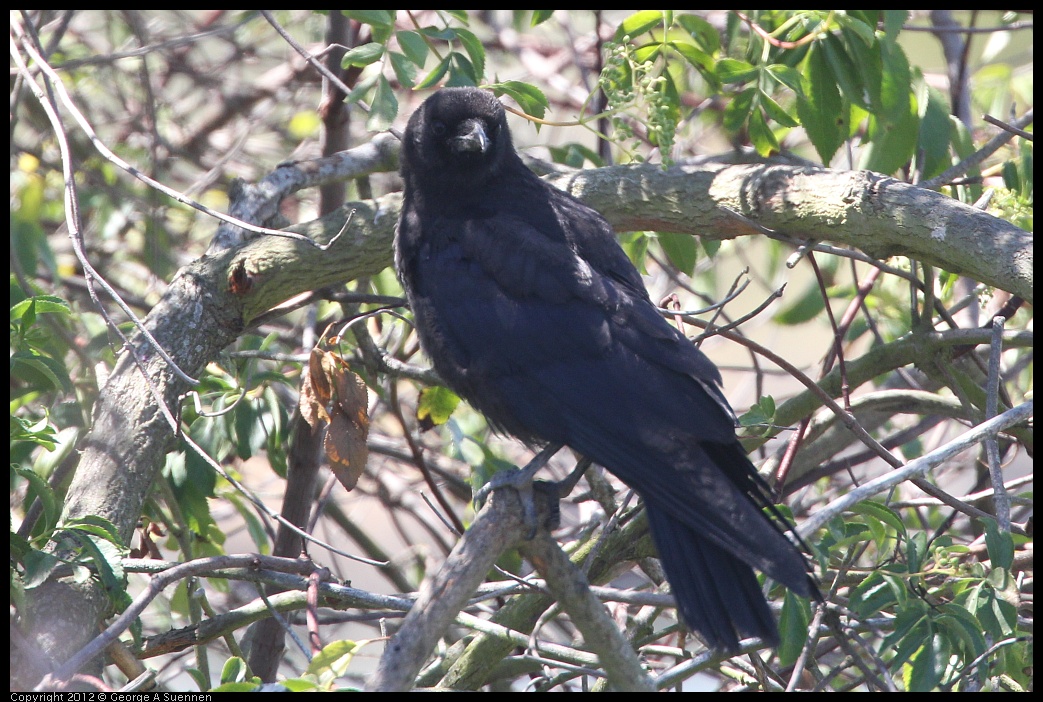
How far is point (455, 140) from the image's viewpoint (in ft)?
11.4

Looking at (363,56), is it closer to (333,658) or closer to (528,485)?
(528,485)

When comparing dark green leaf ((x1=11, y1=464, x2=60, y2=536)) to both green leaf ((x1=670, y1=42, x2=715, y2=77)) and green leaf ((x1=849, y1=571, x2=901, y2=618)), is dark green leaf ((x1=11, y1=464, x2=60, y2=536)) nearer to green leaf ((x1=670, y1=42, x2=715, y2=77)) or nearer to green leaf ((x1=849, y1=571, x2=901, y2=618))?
green leaf ((x1=849, y1=571, x2=901, y2=618))

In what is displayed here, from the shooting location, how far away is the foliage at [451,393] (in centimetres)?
264

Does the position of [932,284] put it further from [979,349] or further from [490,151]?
[490,151]

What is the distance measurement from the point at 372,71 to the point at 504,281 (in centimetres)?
82

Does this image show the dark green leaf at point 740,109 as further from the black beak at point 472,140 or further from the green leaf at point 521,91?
the black beak at point 472,140

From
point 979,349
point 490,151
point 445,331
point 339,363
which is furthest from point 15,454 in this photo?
point 979,349

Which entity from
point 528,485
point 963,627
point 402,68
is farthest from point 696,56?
point 963,627

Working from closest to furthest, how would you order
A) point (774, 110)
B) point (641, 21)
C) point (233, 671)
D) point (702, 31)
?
1. point (233, 671)
2. point (774, 110)
3. point (641, 21)
4. point (702, 31)

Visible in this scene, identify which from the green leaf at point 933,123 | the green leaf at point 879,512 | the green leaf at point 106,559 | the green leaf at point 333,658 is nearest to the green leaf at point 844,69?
the green leaf at point 933,123

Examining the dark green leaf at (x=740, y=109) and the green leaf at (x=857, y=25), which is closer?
the green leaf at (x=857, y=25)

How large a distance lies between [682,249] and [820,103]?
707 mm

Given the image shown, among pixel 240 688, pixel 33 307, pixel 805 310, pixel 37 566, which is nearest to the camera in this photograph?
pixel 240 688

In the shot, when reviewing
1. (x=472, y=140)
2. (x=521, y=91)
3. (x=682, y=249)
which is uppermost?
(x=521, y=91)
